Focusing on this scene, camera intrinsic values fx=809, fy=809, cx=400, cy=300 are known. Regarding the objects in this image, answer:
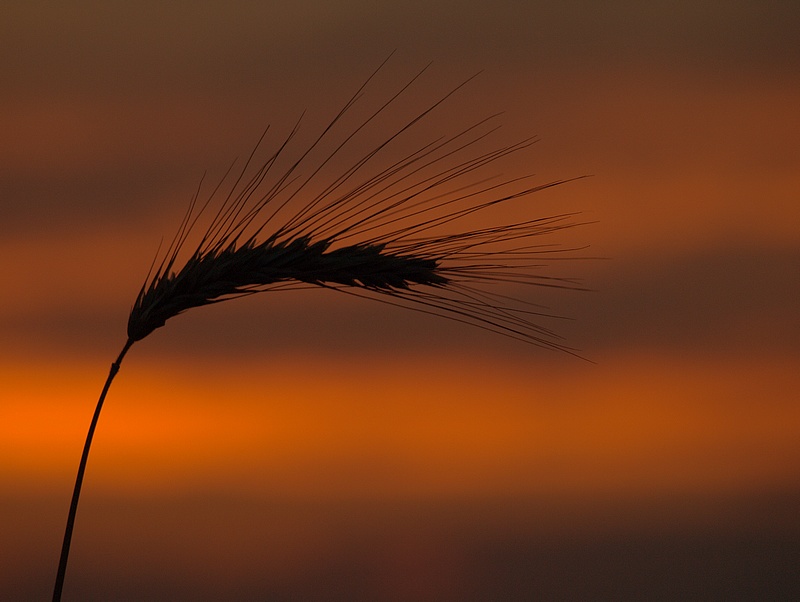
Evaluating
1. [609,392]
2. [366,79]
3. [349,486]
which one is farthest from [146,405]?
[609,392]

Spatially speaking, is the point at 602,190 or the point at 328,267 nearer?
the point at 328,267

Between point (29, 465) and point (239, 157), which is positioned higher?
point (239, 157)

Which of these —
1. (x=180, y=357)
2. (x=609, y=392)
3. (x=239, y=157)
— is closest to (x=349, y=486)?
(x=180, y=357)

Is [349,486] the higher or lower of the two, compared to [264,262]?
lower

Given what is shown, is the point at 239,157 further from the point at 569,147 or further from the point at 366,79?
the point at 569,147

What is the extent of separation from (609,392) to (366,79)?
4.15ft

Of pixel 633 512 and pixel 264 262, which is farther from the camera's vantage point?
pixel 633 512

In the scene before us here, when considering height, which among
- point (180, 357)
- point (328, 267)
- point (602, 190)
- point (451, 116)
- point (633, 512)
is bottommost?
point (633, 512)

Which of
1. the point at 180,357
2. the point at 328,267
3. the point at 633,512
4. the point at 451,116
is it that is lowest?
the point at 633,512

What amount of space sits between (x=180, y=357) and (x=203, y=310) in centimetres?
17

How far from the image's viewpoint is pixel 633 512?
8.26 ft

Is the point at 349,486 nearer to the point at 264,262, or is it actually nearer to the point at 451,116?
the point at 451,116

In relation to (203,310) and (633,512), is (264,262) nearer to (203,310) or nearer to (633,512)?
(203,310)

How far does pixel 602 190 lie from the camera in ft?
8.49
